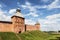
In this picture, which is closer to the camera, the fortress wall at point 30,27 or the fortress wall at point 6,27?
the fortress wall at point 6,27

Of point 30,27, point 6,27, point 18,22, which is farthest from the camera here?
point 30,27

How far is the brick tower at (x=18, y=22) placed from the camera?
35816 mm

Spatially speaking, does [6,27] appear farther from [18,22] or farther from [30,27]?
[30,27]

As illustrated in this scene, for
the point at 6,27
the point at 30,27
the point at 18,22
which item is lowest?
the point at 30,27

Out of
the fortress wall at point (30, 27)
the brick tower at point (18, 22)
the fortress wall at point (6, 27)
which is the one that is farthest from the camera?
the fortress wall at point (30, 27)

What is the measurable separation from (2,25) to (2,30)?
4.26 ft

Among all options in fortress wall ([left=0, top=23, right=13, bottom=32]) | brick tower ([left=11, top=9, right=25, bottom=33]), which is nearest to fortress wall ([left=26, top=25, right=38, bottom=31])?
brick tower ([left=11, top=9, right=25, bottom=33])

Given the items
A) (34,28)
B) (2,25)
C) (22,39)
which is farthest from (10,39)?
(34,28)

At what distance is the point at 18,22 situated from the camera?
3681 centimetres

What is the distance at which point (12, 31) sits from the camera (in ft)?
115

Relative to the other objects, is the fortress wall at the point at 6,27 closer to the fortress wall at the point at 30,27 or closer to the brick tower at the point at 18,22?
the brick tower at the point at 18,22

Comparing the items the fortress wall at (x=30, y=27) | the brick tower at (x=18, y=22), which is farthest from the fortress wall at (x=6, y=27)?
the fortress wall at (x=30, y=27)

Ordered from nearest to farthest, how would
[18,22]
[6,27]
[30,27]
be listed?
[6,27]
[18,22]
[30,27]

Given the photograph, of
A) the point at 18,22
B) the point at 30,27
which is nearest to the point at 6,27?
the point at 18,22
